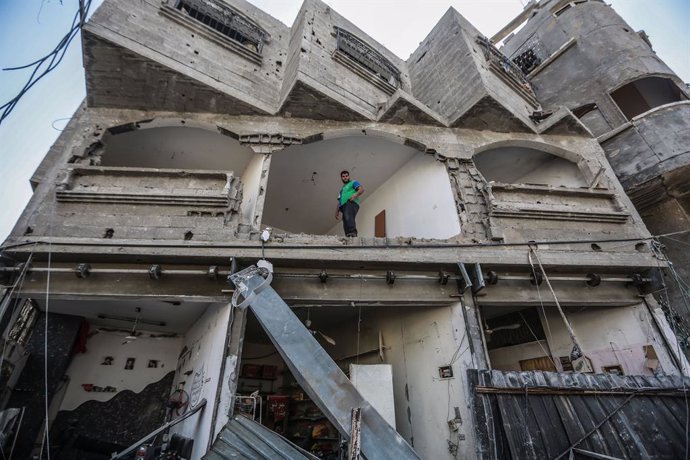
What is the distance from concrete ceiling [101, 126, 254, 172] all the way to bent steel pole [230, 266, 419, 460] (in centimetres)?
568

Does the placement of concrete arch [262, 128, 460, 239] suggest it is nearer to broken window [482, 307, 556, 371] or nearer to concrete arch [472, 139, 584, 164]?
concrete arch [472, 139, 584, 164]

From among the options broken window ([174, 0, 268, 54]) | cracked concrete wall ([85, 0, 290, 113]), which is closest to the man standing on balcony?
cracked concrete wall ([85, 0, 290, 113])

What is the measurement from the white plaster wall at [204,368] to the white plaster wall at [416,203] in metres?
4.42

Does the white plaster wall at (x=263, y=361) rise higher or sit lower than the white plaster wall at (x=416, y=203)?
lower

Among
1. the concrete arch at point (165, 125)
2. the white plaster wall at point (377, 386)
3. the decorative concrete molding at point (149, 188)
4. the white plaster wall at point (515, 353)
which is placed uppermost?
the concrete arch at point (165, 125)

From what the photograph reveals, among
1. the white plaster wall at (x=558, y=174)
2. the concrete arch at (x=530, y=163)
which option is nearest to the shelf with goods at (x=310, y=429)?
the concrete arch at (x=530, y=163)

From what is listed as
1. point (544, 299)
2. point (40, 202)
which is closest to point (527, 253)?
point (544, 299)

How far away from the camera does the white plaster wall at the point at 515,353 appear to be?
7.23 m

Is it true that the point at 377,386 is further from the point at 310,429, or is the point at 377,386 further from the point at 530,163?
the point at 530,163

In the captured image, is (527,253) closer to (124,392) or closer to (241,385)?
(241,385)

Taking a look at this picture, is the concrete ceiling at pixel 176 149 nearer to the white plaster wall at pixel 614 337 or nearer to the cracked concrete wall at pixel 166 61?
the cracked concrete wall at pixel 166 61

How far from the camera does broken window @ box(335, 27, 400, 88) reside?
9.25 meters

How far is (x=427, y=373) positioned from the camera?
18.2ft

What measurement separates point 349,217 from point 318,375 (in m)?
4.51
